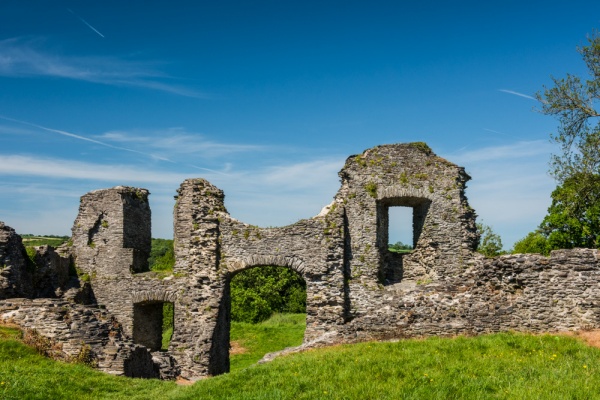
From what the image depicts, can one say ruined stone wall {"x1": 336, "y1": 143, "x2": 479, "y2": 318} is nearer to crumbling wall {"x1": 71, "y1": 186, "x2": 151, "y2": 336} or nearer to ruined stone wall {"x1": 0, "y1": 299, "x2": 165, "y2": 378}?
ruined stone wall {"x1": 0, "y1": 299, "x2": 165, "y2": 378}

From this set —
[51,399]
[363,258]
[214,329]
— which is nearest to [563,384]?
[51,399]

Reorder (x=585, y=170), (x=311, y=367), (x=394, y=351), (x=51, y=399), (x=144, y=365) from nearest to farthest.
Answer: (x=51, y=399) → (x=311, y=367) → (x=394, y=351) → (x=144, y=365) → (x=585, y=170)

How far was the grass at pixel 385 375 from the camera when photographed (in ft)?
30.1

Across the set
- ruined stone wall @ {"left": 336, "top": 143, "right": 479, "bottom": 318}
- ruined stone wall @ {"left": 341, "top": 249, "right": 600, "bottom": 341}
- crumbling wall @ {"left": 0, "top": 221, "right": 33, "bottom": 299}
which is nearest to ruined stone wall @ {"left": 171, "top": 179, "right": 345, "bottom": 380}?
ruined stone wall @ {"left": 336, "top": 143, "right": 479, "bottom": 318}

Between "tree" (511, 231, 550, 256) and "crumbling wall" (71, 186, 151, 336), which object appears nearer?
"crumbling wall" (71, 186, 151, 336)

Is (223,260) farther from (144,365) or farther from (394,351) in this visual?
(394,351)

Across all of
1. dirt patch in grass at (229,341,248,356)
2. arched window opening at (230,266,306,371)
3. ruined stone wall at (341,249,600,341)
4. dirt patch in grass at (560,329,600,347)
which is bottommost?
dirt patch in grass at (229,341,248,356)

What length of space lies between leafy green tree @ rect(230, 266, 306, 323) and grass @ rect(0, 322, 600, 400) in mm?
25101

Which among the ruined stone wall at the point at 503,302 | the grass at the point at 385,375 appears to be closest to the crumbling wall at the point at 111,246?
the grass at the point at 385,375

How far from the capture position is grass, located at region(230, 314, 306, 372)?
81.9ft

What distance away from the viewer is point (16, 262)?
17281 mm

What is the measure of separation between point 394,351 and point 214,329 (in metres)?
7.81

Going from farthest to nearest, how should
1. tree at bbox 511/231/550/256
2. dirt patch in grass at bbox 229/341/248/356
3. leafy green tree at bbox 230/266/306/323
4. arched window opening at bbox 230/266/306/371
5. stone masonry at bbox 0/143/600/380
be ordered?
1. leafy green tree at bbox 230/266/306/323
2. tree at bbox 511/231/550/256
3. arched window opening at bbox 230/266/306/371
4. dirt patch in grass at bbox 229/341/248/356
5. stone masonry at bbox 0/143/600/380

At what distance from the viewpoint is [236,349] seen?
2581 centimetres
